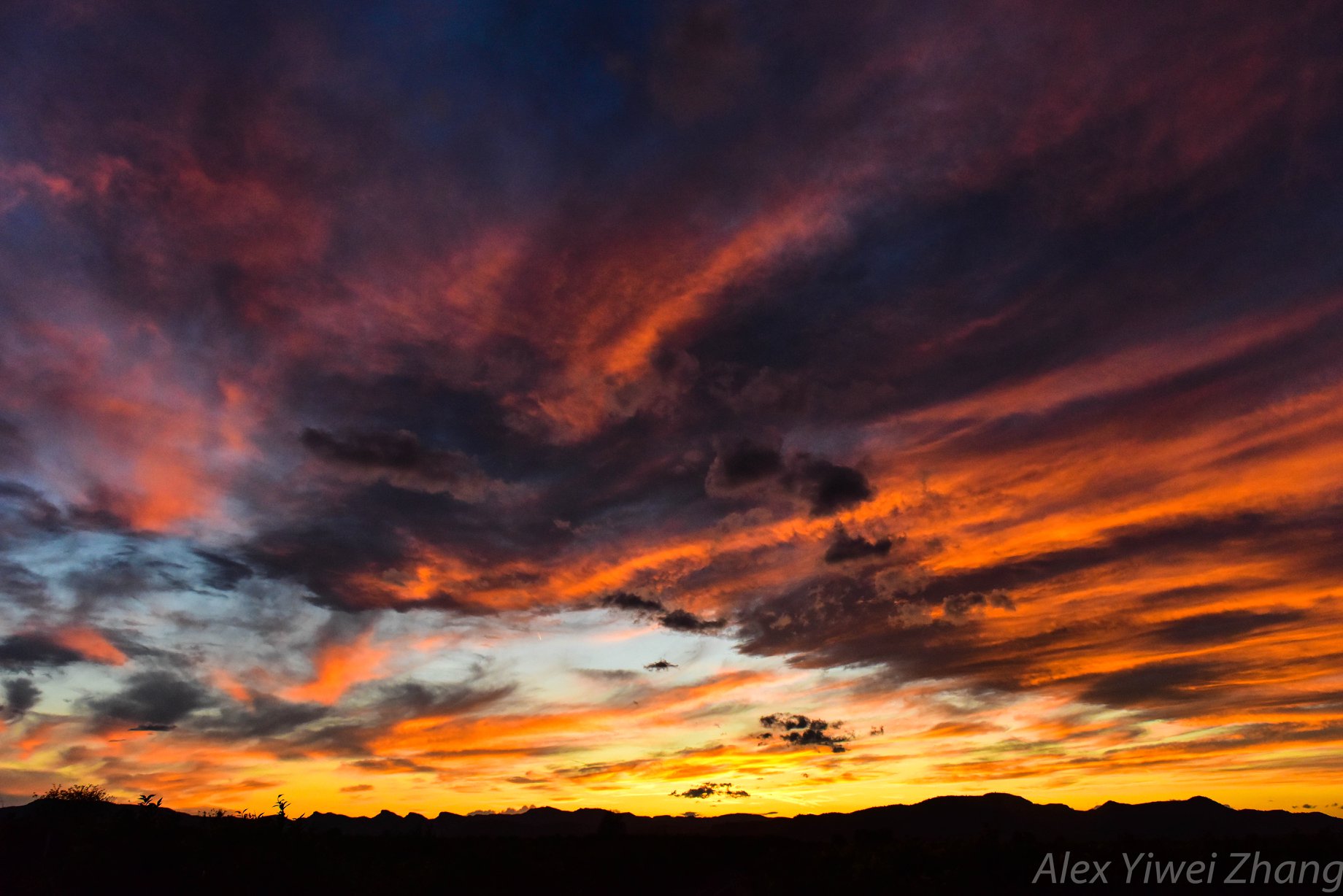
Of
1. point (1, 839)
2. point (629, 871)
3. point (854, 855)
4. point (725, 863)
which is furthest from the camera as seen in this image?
point (725, 863)

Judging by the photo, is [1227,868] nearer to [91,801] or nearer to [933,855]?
[933,855]

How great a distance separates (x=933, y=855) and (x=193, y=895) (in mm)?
37518

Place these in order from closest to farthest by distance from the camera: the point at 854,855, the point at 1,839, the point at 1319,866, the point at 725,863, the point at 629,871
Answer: the point at 1319,866 < the point at 1,839 < the point at 854,855 < the point at 629,871 < the point at 725,863

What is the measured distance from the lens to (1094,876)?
37.1m

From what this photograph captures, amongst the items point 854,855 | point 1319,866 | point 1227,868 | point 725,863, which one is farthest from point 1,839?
point 1319,866

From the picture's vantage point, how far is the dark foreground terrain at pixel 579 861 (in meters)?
37.4

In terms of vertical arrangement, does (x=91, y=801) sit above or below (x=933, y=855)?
above

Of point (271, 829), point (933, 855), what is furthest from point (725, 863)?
point (271, 829)

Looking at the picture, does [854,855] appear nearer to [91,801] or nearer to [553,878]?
[553,878]

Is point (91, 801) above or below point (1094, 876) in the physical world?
above

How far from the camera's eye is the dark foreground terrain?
37.4 meters

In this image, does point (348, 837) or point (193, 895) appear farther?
point (348, 837)

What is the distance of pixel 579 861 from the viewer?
49844 mm

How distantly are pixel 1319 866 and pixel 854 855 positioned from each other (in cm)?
2196
